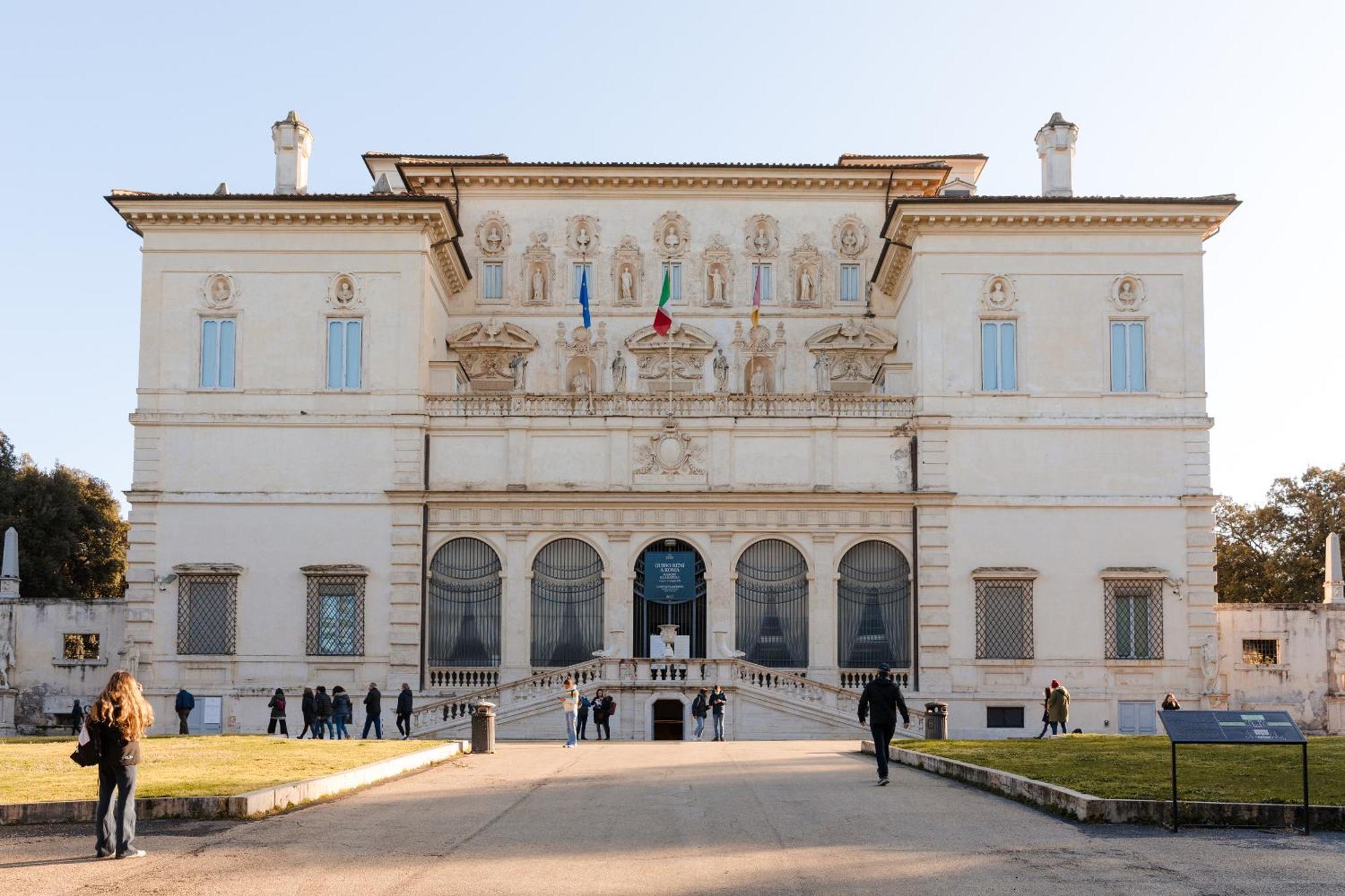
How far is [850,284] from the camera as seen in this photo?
50.8m

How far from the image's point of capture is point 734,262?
Result: 50.7 meters

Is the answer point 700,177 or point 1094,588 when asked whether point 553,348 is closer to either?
point 700,177

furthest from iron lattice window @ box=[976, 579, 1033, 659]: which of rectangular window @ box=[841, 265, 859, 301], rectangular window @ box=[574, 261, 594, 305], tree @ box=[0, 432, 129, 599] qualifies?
tree @ box=[0, 432, 129, 599]

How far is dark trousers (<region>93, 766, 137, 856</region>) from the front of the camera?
567 inches

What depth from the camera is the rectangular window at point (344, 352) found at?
4466 cm

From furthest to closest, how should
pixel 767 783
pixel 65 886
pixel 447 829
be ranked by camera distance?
pixel 767 783
pixel 447 829
pixel 65 886

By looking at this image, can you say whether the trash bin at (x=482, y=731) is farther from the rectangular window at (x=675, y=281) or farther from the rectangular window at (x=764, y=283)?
the rectangular window at (x=764, y=283)

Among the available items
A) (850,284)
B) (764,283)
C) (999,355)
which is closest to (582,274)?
(764,283)

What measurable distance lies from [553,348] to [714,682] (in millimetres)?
13688

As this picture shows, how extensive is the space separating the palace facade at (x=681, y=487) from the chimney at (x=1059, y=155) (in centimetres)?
255

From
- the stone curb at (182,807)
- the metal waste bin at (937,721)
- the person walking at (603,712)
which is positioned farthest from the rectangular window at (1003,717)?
the stone curb at (182,807)

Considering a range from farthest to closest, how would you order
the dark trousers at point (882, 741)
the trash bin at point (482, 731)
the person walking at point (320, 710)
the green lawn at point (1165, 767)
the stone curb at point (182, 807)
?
the person walking at point (320, 710) < the trash bin at point (482, 731) < the dark trousers at point (882, 741) < the green lawn at point (1165, 767) < the stone curb at point (182, 807)

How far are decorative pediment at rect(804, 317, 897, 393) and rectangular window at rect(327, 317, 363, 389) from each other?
14445mm

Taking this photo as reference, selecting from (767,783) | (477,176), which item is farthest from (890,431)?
(767,783)
